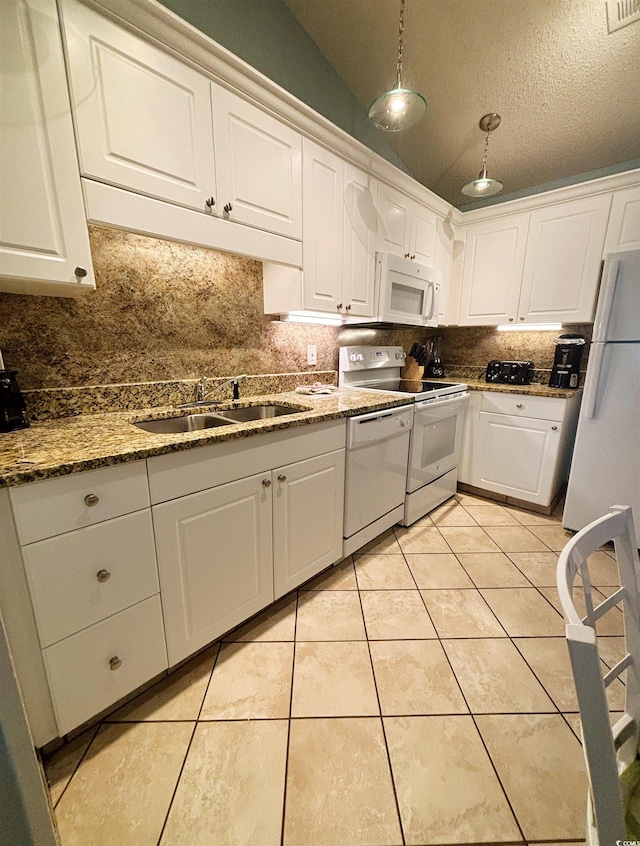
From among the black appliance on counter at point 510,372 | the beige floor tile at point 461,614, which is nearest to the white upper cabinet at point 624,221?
the black appliance on counter at point 510,372

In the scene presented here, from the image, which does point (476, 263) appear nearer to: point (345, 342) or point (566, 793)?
point (345, 342)

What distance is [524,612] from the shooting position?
1.63 metres

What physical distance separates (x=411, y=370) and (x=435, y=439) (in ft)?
2.56

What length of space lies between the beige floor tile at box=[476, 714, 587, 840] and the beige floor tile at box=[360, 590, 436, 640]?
0.40 metres

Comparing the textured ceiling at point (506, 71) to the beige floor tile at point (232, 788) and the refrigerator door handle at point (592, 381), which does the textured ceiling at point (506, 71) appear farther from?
the beige floor tile at point (232, 788)

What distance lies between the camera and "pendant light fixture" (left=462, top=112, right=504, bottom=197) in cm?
205

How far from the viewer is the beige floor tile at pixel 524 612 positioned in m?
1.53

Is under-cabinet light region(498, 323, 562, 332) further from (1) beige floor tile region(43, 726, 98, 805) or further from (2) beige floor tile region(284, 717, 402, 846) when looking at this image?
(1) beige floor tile region(43, 726, 98, 805)

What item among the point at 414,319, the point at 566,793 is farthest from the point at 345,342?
the point at 566,793

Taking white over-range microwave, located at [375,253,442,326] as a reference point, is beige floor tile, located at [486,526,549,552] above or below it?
below

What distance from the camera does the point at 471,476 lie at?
2877mm

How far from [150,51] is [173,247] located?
25.3 inches

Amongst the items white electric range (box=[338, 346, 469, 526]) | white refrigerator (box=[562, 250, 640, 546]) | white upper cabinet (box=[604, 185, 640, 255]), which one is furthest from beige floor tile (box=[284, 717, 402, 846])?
white upper cabinet (box=[604, 185, 640, 255])

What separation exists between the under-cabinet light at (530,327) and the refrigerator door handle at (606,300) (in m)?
0.71
